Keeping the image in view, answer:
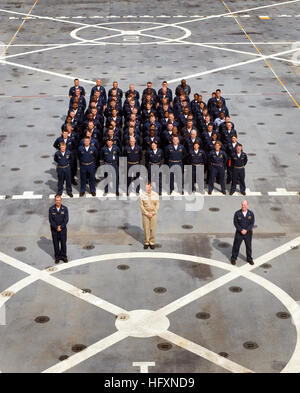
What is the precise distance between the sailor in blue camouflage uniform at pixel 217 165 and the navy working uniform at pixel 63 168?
4.42 meters

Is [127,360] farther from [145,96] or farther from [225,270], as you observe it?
[145,96]

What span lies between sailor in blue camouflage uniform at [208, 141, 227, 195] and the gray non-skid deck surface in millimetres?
754

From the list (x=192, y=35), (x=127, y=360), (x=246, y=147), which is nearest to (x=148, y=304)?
(x=127, y=360)

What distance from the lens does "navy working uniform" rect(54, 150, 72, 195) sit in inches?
822

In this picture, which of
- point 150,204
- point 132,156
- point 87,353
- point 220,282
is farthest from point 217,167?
point 87,353

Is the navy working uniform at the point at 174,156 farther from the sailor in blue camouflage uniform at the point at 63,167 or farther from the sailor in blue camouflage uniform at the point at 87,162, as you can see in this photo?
the sailor in blue camouflage uniform at the point at 63,167

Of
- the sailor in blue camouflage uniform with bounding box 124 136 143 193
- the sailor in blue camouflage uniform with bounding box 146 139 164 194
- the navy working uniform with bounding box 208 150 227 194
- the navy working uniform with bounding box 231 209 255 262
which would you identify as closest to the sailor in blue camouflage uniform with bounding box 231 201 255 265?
the navy working uniform with bounding box 231 209 255 262

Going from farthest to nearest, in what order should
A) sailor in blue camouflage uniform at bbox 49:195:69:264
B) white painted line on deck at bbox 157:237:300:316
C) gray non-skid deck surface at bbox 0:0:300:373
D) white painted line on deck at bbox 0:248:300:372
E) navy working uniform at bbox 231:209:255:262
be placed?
sailor in blue camouflage uniform at bbox 49:195:69:264
navy working uniform at bbox 231:209:255:262
white painted line on deck at bbox 157:237:300:316
gray non-skid deck surface at bbox 0:0:300:373
white painted line on deck at bbox 0:248:300:372

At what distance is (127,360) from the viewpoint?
13477 mm

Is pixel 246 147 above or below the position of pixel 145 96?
below

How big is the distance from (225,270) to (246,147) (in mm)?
9330

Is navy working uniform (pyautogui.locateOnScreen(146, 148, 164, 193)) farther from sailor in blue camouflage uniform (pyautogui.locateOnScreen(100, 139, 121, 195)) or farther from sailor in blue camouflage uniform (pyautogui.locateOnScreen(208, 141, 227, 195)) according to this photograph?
sailor in blue camouflage uniform (pyautogui.locateOnScreen(208, 141, 227, 195))

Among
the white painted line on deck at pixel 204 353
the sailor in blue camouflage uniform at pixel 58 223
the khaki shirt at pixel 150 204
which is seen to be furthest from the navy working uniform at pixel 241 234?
the sailor in blue camouflage uniform at pixel 58 223
